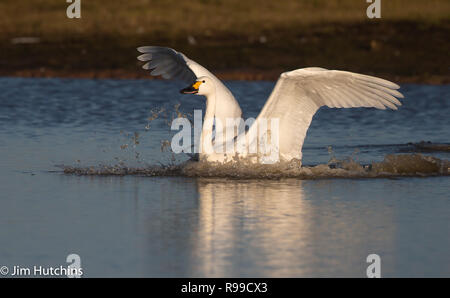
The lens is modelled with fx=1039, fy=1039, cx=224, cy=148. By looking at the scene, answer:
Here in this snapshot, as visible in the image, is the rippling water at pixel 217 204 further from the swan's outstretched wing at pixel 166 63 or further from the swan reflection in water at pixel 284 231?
the swan's outstretched wing at pixel 166 63

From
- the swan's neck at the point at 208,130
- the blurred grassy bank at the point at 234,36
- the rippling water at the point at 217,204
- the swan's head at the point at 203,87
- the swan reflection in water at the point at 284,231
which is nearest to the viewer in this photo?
the swan reflection in water at the point at 284,231

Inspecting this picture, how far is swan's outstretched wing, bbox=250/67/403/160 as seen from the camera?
431 inches

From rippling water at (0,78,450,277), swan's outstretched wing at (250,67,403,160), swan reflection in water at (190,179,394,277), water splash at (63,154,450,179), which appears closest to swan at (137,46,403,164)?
swan's outstretched wing at (250,67,403,160)

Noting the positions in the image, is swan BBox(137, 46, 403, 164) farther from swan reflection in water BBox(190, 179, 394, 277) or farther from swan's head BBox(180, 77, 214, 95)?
swan reflection in water BBox(190, 179, 394, 277)

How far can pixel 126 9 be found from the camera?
92.2ft

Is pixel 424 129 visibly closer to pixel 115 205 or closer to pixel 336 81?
pixel 336 81

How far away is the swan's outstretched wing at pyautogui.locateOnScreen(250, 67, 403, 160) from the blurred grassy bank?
1123cm

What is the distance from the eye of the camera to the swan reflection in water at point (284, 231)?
732 cm

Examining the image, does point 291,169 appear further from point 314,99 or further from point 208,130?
point 208,130

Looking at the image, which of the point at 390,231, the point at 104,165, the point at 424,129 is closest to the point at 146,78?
the point at 424,129

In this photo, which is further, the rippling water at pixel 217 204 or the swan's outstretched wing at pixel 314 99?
the swan's outstretched wing at pixel 314 99

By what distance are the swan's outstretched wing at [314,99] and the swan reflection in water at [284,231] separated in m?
0.58

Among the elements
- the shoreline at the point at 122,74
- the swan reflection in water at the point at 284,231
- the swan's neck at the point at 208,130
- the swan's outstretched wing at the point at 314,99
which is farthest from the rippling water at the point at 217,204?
the shoreline at the point at 122,74

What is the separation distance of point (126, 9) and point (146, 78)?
5365 mm
